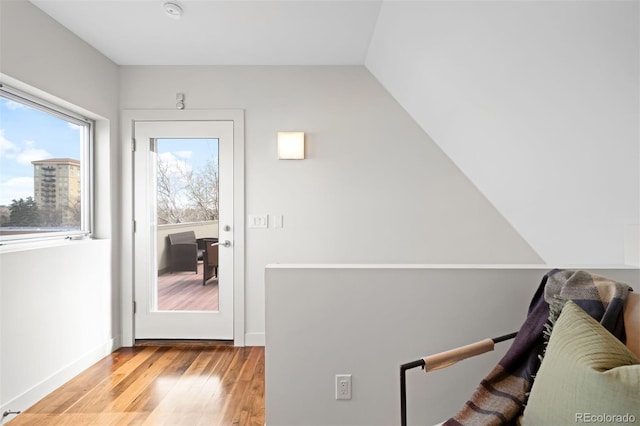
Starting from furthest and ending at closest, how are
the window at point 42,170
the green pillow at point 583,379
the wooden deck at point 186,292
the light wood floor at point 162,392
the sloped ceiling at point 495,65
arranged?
the wooden deck at point 186,292 → the window at point 42,170 → the light wood floor at point 162,392 → the sloped ceiling at point 495,65 → the green pillow at point 583,379

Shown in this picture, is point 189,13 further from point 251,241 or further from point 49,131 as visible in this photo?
point 251,241

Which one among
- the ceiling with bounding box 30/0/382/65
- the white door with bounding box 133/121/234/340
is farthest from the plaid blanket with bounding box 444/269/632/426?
the white door with bounding box 133/121/234/340

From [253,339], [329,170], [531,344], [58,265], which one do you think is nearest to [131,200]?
[58,265]

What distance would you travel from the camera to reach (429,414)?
1.71 meters

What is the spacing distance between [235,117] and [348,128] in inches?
38.9

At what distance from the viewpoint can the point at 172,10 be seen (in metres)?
2.19

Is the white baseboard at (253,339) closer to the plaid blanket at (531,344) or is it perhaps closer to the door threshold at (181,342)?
the door threshold at (181,342)

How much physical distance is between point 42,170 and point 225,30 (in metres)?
1.58

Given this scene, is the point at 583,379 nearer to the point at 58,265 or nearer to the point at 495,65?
the point at 495,65

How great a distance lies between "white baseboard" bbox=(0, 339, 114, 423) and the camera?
203 centimetres

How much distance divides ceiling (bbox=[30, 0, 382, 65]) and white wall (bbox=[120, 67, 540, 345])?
163mm

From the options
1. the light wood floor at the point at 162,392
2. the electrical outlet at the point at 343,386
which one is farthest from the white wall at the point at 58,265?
the electrical outlet at the point at 343,386

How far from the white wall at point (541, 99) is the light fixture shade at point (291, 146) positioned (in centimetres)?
91

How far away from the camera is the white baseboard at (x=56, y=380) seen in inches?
80.0
